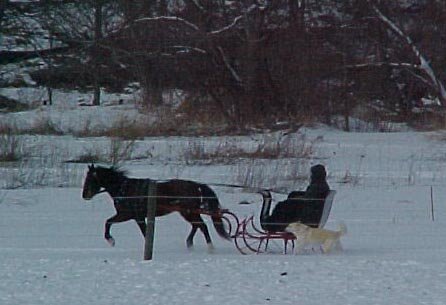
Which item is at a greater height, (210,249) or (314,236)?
(314,236)

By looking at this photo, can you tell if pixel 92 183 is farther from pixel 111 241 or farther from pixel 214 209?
pixel 214 209

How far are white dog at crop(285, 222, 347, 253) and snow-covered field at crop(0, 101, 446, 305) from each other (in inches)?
5.5

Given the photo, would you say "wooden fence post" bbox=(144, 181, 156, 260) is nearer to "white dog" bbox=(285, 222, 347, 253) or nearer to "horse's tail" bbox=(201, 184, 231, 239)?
"horse's tail" bbox=(201, 184, 231, 239)

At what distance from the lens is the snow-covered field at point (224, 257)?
8.99m

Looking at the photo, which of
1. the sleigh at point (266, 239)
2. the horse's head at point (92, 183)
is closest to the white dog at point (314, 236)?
the sleigh at point (266, 239)

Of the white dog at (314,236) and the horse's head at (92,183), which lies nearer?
the white dog at (314,236)

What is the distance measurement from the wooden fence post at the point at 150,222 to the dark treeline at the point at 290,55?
21.8 metres

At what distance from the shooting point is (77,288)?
9234 millimetres

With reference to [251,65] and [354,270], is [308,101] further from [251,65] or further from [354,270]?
[354,270]

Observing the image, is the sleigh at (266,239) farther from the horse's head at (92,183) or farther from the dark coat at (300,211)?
the horse's head at (92,183)

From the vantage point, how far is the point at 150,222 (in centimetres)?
1077

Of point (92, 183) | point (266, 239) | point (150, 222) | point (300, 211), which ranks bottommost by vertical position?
point (266, 239)

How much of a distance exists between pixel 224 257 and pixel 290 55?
23600 mm

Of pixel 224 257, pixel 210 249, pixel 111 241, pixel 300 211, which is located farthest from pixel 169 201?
pixel 300 211
